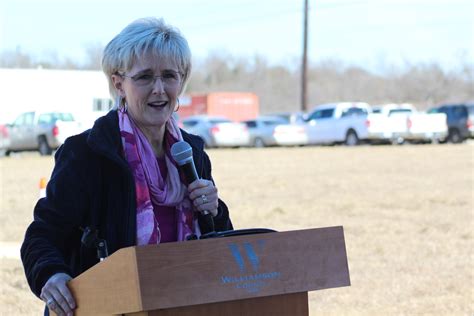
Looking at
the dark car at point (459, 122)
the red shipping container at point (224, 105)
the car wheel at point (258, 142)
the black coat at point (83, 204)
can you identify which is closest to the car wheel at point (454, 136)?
the dark car at point (459, 122)

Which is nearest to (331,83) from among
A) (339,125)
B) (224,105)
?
(224,105)

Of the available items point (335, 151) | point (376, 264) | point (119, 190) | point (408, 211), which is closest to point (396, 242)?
point (376, 264)

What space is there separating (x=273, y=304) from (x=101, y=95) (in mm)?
38364

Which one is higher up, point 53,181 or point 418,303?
point 53,181

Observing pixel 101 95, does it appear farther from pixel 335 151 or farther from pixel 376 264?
pixel 376 264

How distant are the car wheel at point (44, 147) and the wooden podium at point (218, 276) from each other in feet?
94.8

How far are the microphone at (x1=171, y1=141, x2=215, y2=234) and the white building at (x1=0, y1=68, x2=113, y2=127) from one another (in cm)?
3666

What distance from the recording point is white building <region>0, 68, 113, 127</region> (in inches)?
1572

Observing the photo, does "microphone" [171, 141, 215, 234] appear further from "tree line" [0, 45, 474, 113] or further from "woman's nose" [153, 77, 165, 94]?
"tree line" [0, 45, 474, 113]

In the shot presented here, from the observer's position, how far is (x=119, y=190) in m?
3.21

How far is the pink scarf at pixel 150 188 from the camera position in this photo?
3.21 metres

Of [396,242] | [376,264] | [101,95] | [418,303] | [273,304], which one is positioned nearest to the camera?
[273,304]

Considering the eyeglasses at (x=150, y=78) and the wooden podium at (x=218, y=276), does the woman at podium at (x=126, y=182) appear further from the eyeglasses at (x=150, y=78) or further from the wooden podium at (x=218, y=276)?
the wooden podium at (x=218, y=276)

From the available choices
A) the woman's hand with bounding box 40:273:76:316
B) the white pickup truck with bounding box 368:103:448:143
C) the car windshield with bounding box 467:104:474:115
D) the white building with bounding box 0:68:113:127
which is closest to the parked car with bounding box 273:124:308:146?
the white pickup truck with bounding box 368:103:448:143
